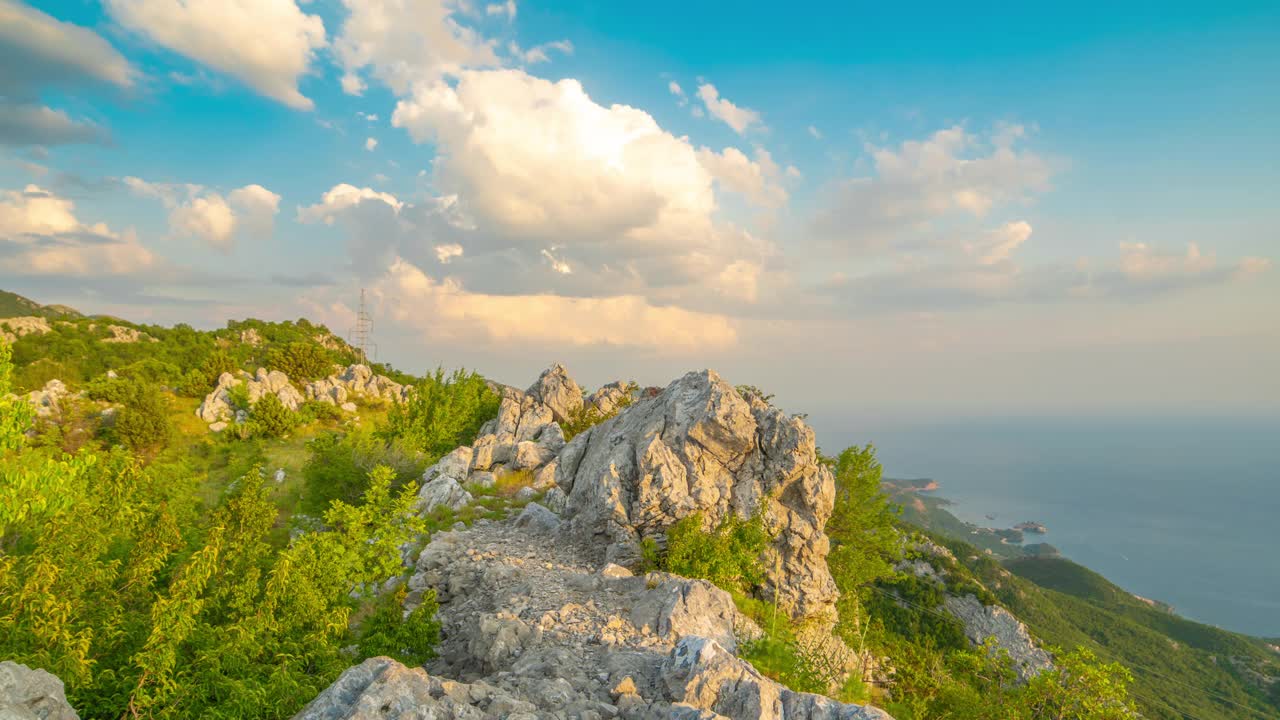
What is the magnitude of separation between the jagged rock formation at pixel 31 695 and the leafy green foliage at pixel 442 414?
72.6ft

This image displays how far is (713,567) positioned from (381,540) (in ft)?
33.7

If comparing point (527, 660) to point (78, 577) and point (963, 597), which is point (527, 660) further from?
point (963, 597)

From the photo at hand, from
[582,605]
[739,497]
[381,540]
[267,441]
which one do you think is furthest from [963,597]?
[267,441]

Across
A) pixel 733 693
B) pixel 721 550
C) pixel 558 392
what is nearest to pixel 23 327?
pixel 558 392

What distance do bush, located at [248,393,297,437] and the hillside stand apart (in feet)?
0.77

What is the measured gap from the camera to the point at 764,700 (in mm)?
7879

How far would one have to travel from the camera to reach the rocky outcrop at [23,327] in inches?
1898

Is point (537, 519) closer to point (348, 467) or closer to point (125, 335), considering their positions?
point (348, 467)

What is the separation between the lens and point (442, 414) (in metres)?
31.8

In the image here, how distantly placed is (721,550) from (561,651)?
841cm

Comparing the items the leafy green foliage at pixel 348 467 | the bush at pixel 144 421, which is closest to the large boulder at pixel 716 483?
the leafy green foliage at pixel 348 467

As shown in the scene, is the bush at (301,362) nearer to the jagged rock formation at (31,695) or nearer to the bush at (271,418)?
the bush at (271,418)

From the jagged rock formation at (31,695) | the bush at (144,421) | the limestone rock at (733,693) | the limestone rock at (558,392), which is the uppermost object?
the limestone rock at (558,392)

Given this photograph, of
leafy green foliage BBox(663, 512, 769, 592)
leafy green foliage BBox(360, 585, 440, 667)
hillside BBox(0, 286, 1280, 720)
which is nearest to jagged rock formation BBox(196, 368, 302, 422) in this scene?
hillside BBox(0, 286, 1280, 720)
